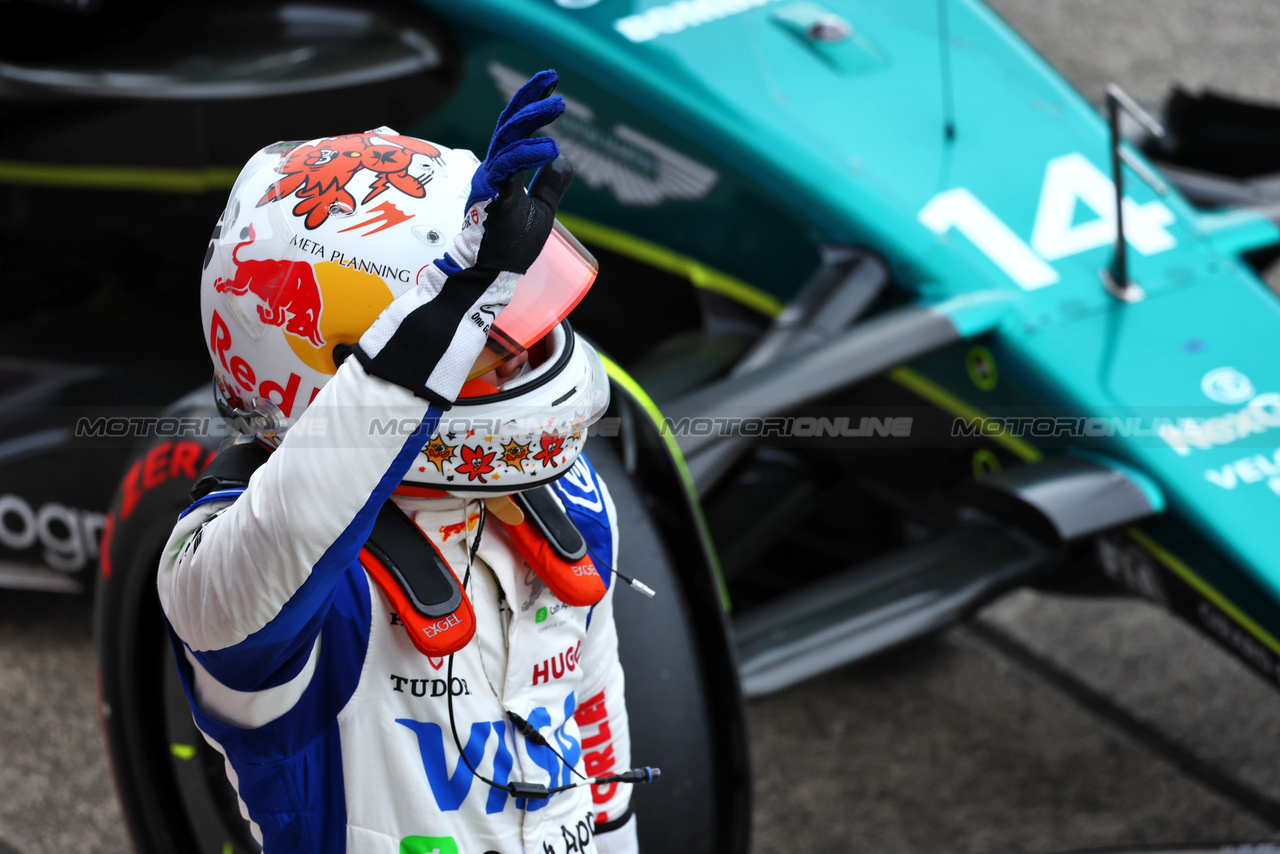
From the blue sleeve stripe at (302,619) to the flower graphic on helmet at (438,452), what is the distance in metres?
0.11

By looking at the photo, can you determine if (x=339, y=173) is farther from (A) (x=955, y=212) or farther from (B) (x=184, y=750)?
(A) (x=955, y=212)

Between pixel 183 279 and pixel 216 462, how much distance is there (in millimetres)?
1759

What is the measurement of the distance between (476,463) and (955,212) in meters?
1.35

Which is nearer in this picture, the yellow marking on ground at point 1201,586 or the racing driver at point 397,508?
the racing driver at point 397,508

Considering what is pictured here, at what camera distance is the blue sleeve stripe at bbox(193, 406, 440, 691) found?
0.88 meters

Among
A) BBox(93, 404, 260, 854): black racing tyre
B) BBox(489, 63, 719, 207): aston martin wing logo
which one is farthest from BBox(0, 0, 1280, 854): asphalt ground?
BBox(489, 63, 719, 207): aston martin wing logo

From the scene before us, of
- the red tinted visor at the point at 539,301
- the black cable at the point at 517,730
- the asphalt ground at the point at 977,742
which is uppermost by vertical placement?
the red tinted visor at the point at 539,301

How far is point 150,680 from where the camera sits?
165 cm

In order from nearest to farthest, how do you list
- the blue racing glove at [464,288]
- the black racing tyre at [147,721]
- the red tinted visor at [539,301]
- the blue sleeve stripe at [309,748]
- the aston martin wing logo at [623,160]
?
the blue racing glove at [464,288], the red tinted visor at [539,301], the blue sleeve stripe at [309,748], the black racing tyre at [147,721], the aston martin wing logo at [623,160]

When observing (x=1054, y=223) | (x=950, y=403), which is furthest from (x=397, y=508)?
(x=1054, y=223)

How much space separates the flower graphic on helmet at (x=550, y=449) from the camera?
3.39 ft

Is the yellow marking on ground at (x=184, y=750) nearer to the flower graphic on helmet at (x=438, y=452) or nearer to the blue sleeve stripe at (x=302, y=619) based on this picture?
the blue sleeve stripe at (x=302, y=619)

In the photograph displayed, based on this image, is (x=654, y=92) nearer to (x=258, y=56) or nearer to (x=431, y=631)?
(x=258, y=56)

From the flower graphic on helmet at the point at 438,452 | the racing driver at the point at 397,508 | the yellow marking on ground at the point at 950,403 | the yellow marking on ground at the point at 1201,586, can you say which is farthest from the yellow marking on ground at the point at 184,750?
the yellow marking on ground at the point at 1201,586
